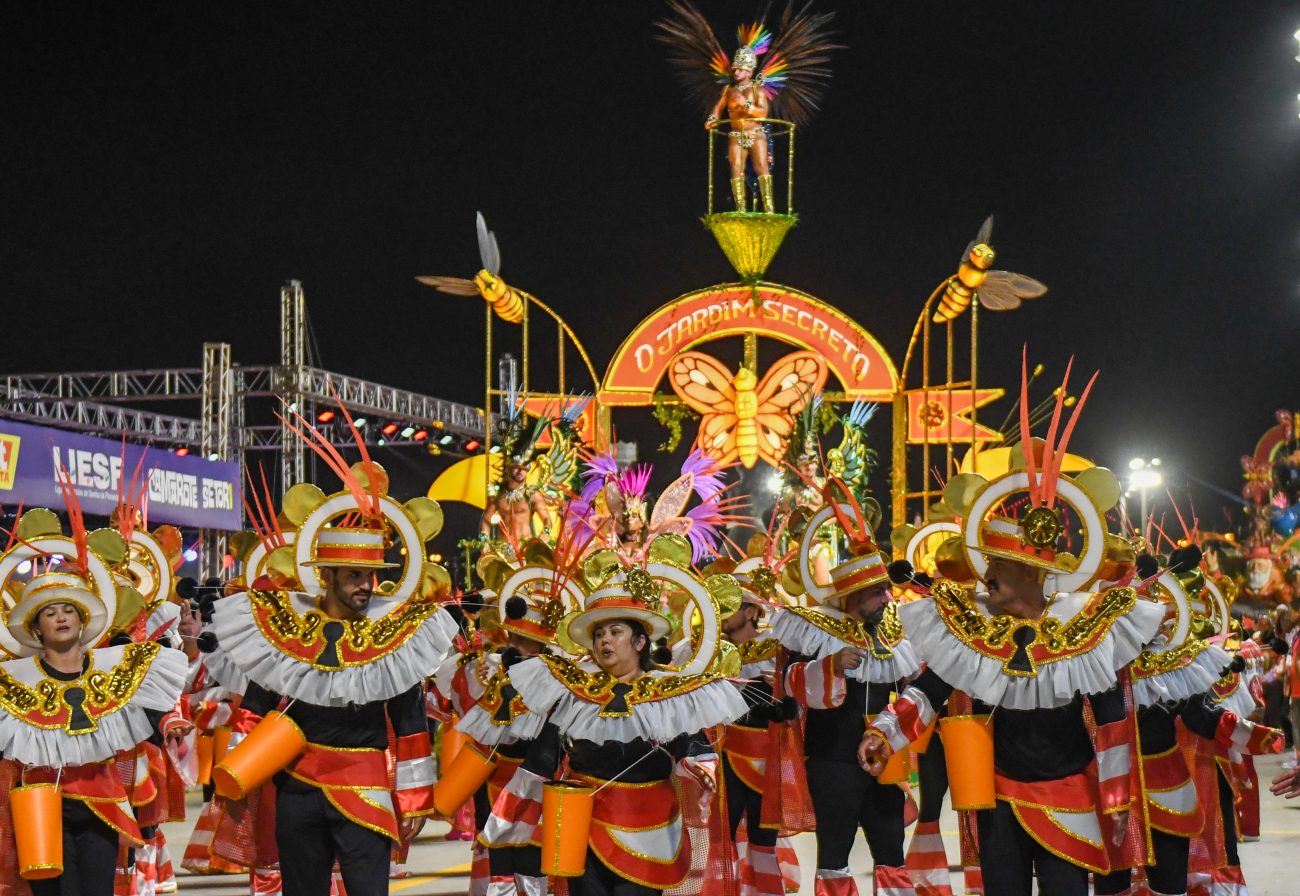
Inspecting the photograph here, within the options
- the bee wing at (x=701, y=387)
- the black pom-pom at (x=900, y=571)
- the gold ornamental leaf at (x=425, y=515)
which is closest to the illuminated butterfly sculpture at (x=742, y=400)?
the bee wing at (x=701, y=387)

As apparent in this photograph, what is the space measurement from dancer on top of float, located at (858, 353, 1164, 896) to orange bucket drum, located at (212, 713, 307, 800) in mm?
1908

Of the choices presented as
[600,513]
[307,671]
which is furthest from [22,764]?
[600,513]

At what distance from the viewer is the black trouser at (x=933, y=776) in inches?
345

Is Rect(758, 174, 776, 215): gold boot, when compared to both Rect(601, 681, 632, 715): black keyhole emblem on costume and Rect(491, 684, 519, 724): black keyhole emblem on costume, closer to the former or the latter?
Rect(491, 684, 519, 724): black keyhole emblem on costume

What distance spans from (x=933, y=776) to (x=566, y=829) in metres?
3.51

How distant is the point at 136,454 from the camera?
73.8 ft

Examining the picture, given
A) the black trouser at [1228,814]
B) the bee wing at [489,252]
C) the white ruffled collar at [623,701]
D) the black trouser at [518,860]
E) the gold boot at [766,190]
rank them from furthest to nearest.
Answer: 1. the gold boot at [766,190]
2. the bee wing at [489,252]
3. the black trouser at [1228,814]
4. the black trouser at [518,860]
5. the white ruffled collar at [623,701]

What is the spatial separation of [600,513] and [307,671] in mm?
9639

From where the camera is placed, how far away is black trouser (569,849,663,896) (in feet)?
19.7

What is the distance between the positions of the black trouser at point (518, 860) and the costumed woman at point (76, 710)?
128cm

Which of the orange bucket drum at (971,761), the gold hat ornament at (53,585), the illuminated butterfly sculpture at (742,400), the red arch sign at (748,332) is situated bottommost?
the orange bucket drum at (971,761)

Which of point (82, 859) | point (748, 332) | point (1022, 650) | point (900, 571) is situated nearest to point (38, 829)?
point (82, 859)

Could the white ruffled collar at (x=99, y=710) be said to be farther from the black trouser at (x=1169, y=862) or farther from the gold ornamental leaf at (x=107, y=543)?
the black trouser at (x=1169, y=862)

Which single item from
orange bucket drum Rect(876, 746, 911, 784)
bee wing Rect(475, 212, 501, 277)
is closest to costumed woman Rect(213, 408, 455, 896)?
orange bucket drum Rect(876, 746, 911, 784)
